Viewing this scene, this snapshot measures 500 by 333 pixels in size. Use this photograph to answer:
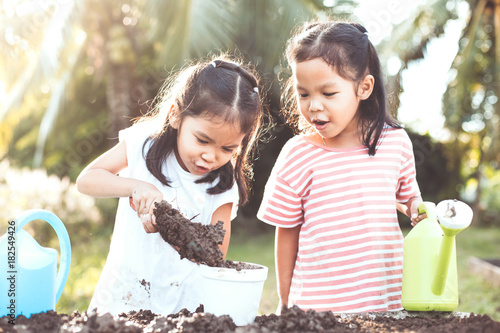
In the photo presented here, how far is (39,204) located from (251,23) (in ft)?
15.1

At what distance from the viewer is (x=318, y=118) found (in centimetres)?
197

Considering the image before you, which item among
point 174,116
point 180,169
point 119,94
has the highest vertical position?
point 119,94

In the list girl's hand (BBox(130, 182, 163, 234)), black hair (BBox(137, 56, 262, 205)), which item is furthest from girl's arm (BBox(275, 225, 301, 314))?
girl's hand (BBox(130, 182, 163, 234))

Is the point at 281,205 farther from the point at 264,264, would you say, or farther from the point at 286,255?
the point at 264,264

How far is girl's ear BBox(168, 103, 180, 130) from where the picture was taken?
1.99 m

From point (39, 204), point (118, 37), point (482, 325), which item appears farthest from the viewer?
point (118, 37)

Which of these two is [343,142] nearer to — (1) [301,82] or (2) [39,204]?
(1) [301,82]

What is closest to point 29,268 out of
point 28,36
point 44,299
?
point 44,299

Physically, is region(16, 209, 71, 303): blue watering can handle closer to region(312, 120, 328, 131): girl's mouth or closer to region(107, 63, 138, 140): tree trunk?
region(312, 120, 328, 131): girl's mouth

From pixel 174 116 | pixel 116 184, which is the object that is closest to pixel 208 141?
pixel 174 116

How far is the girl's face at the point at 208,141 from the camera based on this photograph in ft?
6.09

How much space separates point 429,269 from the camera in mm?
1644

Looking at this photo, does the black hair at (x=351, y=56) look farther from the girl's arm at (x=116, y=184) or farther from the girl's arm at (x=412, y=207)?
the girl's arm at (x=116, y=184)

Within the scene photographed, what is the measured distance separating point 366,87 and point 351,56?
0.50 feet
